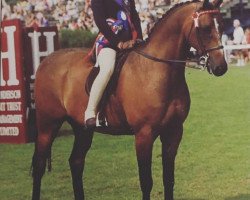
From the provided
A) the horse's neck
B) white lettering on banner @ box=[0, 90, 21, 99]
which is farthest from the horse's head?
white lettering on banner @ box=[0, 90, 21, 99]

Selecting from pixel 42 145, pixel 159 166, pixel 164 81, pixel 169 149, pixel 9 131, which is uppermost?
pixel 164 81

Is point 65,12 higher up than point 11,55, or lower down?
lower down

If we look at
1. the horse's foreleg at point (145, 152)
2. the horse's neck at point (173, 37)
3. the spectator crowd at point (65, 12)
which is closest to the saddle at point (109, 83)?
the horse's neck at point (173, 37)

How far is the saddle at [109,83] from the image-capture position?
6.46 m

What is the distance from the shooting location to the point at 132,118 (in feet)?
20.5

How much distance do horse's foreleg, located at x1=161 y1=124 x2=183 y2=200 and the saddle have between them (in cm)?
71

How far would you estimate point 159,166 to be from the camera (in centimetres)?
938

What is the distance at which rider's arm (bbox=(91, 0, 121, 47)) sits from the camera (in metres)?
6.44

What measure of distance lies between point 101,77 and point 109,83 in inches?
5.5

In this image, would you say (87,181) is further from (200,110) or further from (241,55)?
(241,55)

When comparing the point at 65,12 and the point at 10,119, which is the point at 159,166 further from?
the point at 65,12

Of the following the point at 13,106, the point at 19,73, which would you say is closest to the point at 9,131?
the point at 13,106

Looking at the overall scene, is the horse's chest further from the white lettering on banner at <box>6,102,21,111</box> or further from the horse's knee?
the white lettering on banner at <box>6,102,21,111</box>

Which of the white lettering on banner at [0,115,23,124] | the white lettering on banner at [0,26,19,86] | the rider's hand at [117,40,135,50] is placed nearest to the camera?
the rider's hand at [117,40,135,50]
